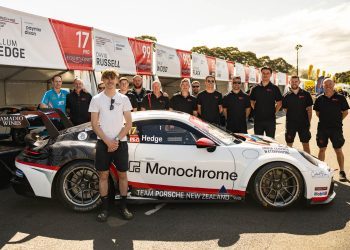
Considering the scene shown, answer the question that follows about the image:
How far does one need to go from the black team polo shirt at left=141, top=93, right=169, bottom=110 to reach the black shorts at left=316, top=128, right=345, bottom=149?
9.49 ft

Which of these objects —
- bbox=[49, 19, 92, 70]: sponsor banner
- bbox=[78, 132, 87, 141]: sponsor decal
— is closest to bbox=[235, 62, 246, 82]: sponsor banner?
bbox=[49, 19, 92, 70]: sponsor banner

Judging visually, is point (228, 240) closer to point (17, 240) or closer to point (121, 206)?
point (121, 206)

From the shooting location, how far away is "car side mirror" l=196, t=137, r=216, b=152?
439 centimetres

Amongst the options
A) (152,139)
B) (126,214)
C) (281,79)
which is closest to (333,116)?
(152,139)

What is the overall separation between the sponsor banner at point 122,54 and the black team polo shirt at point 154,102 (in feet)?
13.1

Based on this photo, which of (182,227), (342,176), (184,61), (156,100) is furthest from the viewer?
(184,61)

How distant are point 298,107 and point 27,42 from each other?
20.6 feet

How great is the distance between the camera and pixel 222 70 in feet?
70.8

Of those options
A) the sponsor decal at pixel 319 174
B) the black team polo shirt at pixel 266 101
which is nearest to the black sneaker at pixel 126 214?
the sponsor decal at pixel 319 174

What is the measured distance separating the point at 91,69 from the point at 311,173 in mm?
7460

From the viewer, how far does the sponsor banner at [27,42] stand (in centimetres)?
797

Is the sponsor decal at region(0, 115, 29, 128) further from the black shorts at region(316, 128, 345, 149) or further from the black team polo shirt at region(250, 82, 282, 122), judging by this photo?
the black shorts at region(316, 128, 345, 149)

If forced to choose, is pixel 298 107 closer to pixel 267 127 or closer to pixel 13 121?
pixel 267 127

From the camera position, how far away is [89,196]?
4.63 metres
